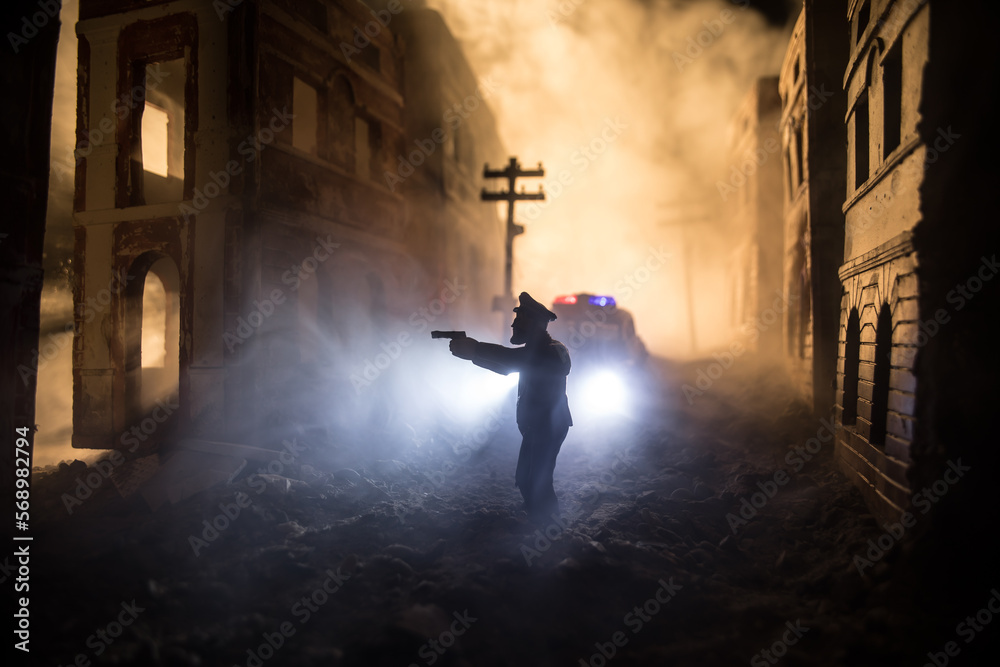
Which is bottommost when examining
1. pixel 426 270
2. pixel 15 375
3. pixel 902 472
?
pixel 902 472

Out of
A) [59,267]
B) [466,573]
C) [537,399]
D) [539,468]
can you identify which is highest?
[59,267]

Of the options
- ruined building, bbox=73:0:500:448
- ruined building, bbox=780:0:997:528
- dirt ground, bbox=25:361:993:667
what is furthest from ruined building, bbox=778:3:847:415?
Answer: ruined building, bbox=73:0:500:448

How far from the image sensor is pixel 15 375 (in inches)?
169

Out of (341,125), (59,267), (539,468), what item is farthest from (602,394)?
(59,267)

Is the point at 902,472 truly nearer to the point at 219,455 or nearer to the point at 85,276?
the point at 219,455

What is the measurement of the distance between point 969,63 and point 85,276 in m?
12.5

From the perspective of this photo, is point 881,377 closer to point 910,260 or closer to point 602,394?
point 910,260

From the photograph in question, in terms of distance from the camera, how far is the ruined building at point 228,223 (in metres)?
8.05

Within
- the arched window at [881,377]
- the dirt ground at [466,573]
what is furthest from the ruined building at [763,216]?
the arched window at [881,377]

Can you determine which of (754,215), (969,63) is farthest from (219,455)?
(754,215)

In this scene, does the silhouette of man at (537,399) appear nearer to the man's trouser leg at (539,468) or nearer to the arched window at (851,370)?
the man's trouser leg at (539,468)

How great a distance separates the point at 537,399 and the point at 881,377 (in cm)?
394

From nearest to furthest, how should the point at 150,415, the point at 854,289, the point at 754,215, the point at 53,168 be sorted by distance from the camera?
the point at 854,289
the point at 150,415
the point at 53,168
the point at 754,215

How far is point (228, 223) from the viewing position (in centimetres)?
802
